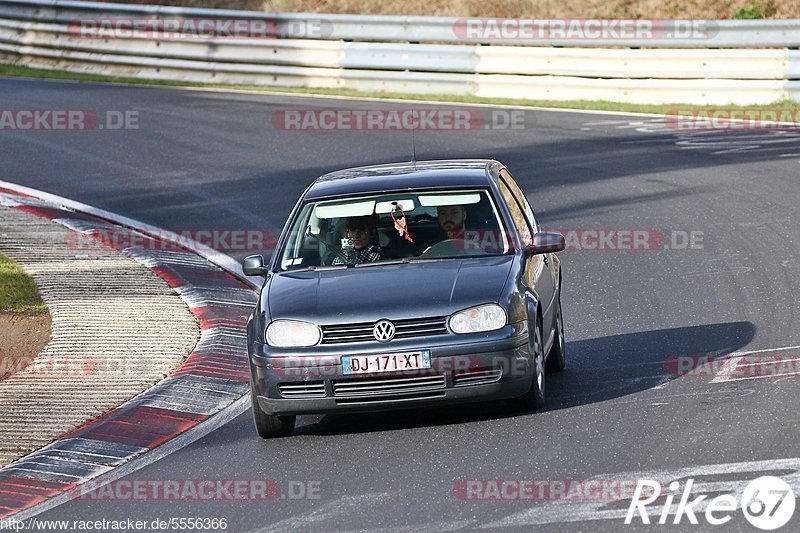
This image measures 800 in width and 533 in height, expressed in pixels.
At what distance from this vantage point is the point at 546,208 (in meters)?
16.4

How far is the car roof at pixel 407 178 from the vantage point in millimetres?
9695

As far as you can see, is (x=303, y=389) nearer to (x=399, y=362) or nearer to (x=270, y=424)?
(x=270, y=424)

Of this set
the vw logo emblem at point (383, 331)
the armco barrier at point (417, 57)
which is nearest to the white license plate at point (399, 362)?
the vw logo emblem at point (383, 331)

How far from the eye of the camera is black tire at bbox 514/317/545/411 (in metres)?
8.66

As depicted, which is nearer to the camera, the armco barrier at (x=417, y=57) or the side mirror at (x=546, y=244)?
the side mirror at (x=546, y=244)

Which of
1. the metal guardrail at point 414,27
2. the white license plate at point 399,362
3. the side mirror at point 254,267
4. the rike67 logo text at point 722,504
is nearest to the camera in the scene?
the rike67 logo text at point 722,504

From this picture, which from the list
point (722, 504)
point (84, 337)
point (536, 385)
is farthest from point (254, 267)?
point (722, 504)

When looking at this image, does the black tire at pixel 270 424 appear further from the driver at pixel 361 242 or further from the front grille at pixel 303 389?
the driver at pixel 361 242

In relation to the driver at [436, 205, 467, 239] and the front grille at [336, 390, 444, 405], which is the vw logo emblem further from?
the driver at [436, 205, 467, 239]

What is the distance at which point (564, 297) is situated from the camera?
502 inches

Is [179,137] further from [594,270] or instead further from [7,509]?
[7,509]

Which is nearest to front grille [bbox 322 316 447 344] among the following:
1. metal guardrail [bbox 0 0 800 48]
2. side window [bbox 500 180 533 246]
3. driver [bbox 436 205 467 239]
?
driver [bbox 436 205 467 239]

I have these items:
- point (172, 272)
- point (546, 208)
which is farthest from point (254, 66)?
point (172, 272)

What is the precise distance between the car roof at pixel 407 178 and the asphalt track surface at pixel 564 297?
5.01 ft
